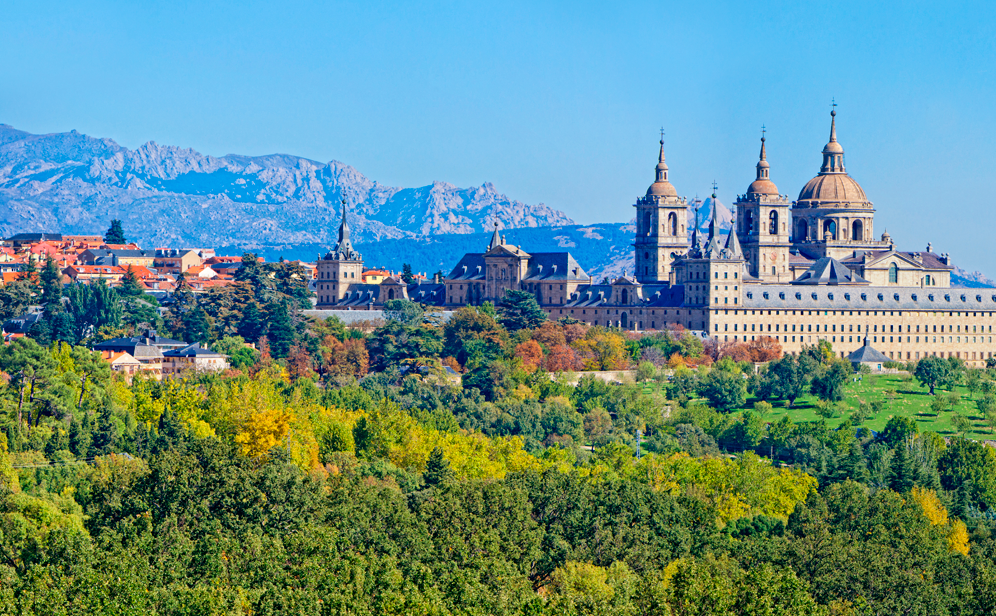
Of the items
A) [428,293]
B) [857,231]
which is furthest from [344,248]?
[857,231]

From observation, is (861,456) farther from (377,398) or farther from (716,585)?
(716,585)

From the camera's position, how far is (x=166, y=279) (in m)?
182

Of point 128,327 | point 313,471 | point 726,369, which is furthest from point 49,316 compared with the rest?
point 313,471

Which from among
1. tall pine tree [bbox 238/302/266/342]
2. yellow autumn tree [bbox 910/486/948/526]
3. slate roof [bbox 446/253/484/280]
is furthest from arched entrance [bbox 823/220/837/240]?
yellow autumn tree [bbox 910/486/948/526]

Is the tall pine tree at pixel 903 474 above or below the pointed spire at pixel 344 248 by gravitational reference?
below

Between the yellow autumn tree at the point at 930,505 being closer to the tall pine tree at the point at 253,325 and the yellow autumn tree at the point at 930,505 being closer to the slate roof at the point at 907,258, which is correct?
the tall pine tree at the point at 253,325

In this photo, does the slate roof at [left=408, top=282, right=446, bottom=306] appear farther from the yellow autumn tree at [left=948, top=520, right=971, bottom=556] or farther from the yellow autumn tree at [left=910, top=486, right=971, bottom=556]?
the yellow autumn tree at [left=948, top=520, right=971, bottom=556]

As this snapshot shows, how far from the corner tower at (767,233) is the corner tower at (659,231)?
315 inches

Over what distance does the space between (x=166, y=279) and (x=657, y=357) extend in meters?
70.1

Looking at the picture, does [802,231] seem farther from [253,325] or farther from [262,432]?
[262,432]

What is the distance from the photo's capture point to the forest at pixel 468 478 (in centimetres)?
5406

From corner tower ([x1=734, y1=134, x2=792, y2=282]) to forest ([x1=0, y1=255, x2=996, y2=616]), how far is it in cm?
1487

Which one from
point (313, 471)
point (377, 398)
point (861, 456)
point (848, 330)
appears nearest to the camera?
point (313, 471)

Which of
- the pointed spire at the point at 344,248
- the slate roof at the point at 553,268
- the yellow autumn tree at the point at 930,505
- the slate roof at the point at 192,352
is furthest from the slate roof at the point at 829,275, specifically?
the yellow autumn tree at the point at 930,505
